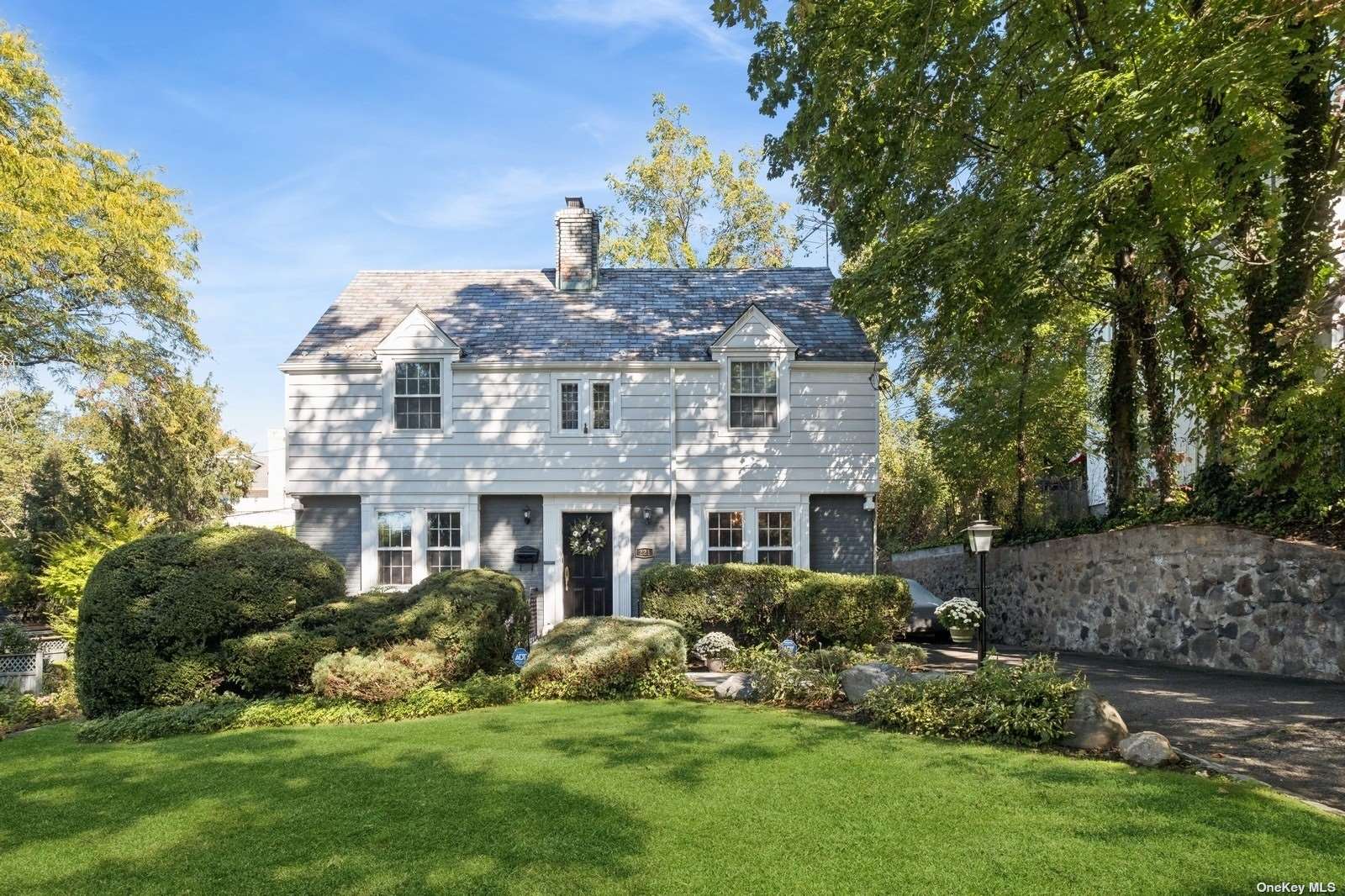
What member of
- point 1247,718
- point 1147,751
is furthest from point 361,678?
point 1247,718

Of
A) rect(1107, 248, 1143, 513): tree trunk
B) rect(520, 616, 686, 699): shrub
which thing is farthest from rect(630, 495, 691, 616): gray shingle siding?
rect(1107, 248, 1143, 513): tree trunk

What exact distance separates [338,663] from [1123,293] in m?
12.8

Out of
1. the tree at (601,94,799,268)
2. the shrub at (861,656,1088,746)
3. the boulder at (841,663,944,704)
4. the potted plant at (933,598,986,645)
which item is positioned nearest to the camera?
the shrub at (861,656,1088,746)

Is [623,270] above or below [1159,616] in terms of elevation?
above

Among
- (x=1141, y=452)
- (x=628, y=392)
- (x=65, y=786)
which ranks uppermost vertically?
(x=628, y=392)

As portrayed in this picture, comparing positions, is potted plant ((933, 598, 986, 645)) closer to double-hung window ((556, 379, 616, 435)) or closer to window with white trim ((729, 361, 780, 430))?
window with white trim ((729, 361, 780, 430))

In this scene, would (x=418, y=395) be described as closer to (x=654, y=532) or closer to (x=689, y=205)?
(x=654, y=532)

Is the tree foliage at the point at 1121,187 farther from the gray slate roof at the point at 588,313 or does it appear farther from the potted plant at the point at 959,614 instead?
the potted plant at the point at 959,614

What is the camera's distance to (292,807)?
5637mm

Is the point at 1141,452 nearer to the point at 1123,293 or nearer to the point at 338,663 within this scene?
the point at 1123,293

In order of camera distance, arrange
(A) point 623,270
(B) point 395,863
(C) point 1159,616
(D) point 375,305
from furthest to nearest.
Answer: (A) point 623,270
(D) point 375,305
(C) point 1159,616
(B) point 395,863

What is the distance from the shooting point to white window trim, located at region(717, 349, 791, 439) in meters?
15.1

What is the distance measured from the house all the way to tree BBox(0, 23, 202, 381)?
542 cm

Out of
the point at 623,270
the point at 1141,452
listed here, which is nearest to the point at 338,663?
the point at 623,270
